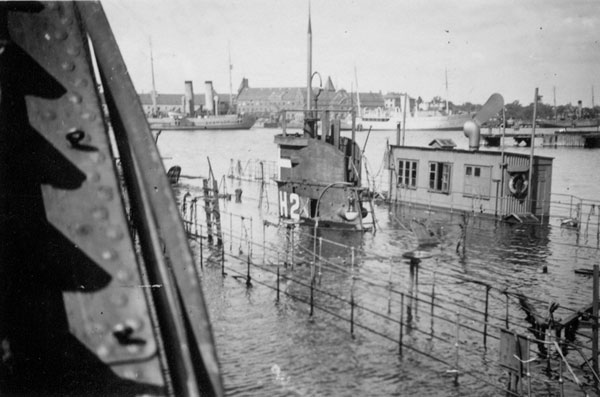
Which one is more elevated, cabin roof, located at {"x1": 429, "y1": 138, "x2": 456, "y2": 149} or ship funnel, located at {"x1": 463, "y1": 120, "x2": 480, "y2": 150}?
ship funnel, located at {"x1": 463, "y1": 120, "x2": 480, "y2": 150}

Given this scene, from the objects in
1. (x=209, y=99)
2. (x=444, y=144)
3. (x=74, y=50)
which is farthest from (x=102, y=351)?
(x=209, y=99)

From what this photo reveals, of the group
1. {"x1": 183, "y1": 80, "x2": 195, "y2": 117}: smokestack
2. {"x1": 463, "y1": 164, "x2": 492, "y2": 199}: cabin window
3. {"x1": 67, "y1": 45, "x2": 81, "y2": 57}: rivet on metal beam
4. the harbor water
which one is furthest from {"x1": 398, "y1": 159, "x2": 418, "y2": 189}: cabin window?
{"x1": 183, "y1": 80, "x2": 195, "y2": 117}: smokestack

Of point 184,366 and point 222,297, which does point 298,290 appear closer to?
point 222,297

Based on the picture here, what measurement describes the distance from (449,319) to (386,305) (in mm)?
1817

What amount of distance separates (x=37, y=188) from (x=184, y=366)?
1.23 m

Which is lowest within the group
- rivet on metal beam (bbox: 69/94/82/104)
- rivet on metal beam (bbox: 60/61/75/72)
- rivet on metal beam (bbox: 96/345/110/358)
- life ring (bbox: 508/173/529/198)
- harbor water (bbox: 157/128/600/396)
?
harbor water (bbox: 157/128/600/396)

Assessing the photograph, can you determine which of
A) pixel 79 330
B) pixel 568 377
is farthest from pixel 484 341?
pixel 79 330

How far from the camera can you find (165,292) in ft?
A: 7.78

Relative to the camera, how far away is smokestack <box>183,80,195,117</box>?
147 metres

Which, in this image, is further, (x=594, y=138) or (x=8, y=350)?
(x=594, y=138)

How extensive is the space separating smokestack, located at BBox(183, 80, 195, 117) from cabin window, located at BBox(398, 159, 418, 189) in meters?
117

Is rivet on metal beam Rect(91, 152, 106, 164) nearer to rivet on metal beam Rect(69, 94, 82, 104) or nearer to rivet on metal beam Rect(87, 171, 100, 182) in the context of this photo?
rivet on metal beam Rect(87, 171, 100, 182)

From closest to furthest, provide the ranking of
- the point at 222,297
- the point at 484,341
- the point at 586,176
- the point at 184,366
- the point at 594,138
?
the point at 184,366, the point at 484,341, the point at 222,297, the point at 586,176, the point at 594,138

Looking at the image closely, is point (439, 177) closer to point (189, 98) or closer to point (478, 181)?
point (478, 181)
